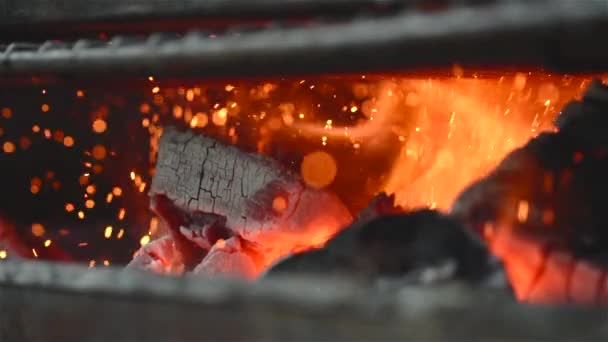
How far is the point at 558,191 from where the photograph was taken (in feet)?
2.53

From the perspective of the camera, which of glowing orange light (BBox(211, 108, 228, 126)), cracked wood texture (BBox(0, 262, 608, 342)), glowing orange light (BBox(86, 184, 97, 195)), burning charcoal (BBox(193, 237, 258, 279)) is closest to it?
cracked wood texture (BBox(0, 262, 608, 342))

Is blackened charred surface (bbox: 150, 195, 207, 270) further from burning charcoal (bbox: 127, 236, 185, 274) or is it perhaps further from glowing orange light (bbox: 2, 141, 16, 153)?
glowing orange light (bbox: 2, 141, 16, 153)

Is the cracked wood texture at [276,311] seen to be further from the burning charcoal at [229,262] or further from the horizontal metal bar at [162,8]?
the burning charcoal at [229,262]

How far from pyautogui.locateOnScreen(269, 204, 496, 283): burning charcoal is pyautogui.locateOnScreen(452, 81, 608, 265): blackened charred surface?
→ 6 cm

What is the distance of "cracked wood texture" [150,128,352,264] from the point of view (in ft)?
3.70

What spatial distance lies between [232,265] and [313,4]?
53 cm

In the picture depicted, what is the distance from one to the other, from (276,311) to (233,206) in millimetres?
576

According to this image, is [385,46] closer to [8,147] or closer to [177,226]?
[177,226]

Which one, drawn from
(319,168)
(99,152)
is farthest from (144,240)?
(319,168)

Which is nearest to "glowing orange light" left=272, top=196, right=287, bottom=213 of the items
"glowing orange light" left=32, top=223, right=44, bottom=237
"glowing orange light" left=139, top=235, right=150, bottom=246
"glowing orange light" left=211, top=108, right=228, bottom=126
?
"glowing orange light" left=211, top=108, right=228, bottom=126

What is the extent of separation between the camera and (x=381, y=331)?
576 mm

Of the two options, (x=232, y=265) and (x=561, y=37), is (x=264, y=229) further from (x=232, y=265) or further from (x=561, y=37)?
(x=561, y=37)

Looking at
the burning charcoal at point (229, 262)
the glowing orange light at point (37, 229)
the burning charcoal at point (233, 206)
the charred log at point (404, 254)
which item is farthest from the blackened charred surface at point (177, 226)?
the charred log at point (404, 254)

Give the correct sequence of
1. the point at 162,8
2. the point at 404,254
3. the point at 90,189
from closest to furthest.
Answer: the point at 404,254 → the point at 162,8 → the point at 90,189
